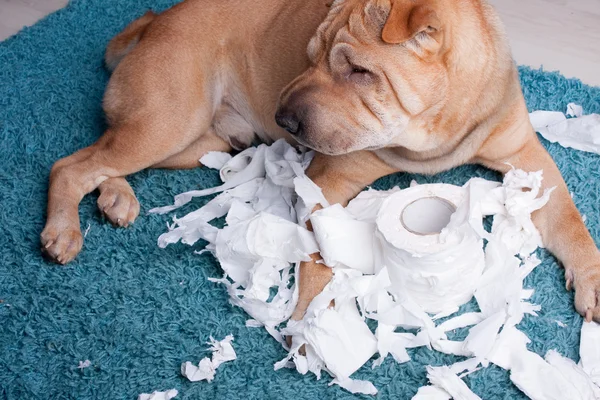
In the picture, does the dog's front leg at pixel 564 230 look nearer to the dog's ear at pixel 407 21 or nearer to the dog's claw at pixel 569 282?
the dog's claw at pixel 569 282

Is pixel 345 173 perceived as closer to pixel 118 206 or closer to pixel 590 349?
pixel 118 206

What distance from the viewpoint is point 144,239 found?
231cm

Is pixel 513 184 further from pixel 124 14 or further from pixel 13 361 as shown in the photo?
pixel 124 14

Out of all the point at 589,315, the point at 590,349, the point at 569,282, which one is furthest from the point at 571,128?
the point at 590,349

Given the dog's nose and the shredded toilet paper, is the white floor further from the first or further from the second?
the dog's nose

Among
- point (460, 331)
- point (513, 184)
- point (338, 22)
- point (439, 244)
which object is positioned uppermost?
point (338, 22)

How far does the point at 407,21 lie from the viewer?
168 cm

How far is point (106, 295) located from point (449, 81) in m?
1.18

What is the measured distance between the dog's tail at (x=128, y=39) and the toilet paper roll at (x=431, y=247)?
124 cm

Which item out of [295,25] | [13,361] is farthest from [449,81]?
[13,361]

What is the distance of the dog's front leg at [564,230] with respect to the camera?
6.57 feet

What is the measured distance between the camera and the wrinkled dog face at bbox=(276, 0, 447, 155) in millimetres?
1754

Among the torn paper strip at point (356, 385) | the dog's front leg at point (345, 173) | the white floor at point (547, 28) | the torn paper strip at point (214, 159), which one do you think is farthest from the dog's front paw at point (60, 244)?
the white floor at point (547, 28)

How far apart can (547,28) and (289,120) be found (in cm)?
180
